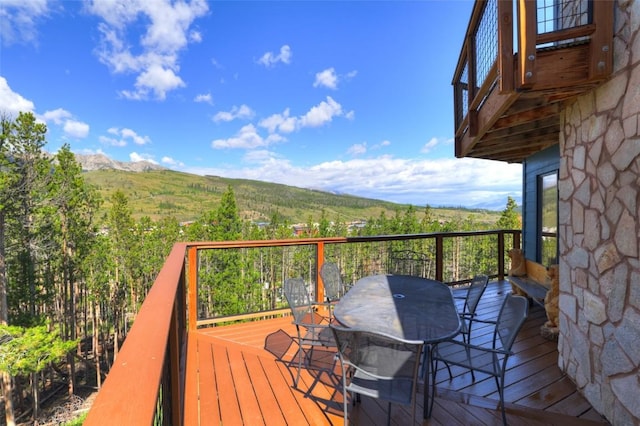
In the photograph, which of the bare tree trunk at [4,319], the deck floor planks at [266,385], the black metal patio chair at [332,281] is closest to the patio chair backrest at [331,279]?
the black metal patio chair at [332,281]

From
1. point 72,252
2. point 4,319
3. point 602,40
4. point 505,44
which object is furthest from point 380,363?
point 72,252

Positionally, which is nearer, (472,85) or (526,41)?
(526,41)

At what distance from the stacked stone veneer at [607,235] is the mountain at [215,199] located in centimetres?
3018

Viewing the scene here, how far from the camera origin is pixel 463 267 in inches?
334

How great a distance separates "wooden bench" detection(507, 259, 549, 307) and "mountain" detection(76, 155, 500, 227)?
91.6 feet

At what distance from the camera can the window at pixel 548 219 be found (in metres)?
4.15

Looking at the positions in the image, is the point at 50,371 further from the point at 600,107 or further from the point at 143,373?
the point at 600,107

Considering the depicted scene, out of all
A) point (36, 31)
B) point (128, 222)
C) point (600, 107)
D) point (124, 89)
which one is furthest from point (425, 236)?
point (124, 89)

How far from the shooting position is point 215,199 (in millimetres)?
53844

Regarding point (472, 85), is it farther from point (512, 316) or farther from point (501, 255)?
point (501, 255)

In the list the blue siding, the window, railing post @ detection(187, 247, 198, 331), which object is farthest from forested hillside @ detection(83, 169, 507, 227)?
railing post @ detection(187, 247, 198, 331)

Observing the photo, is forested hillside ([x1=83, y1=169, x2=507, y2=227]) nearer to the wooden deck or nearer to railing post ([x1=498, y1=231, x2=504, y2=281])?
railing post ([x1=498, y1=231, x2=504, y2=281])

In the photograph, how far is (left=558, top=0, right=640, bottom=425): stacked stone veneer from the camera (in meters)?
1.86

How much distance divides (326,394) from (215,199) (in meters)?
54.8
